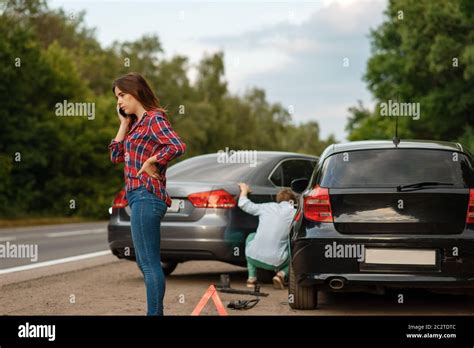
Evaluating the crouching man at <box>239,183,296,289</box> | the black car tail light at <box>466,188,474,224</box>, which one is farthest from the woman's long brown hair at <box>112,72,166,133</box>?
the crouching man at <box>239,183,296,289</box>

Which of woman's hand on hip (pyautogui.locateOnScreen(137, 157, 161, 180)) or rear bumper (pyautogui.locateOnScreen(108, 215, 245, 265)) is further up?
woman's hand on hip (pyautogui.locateOnScreen(137, 157, 161, 180))

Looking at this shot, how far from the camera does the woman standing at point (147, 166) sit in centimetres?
640

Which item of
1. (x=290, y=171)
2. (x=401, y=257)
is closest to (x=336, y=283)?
(x=401, y=257)

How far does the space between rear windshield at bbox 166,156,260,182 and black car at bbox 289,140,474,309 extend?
284 cm

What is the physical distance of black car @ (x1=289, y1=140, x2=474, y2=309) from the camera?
753 cm

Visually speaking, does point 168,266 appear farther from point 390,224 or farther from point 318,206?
point 390,224

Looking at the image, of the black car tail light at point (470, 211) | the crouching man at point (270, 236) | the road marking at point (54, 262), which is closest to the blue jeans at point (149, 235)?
the black car tail light at point (470, 211)

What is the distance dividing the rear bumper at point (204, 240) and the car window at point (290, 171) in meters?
1.14

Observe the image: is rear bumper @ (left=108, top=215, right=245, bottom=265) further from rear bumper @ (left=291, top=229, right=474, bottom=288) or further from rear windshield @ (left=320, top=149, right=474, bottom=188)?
rear bumper @ (left=291, top=229, right=474, bottom=288)

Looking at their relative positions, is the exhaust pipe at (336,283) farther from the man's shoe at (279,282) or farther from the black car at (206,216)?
the black car at (206,216)

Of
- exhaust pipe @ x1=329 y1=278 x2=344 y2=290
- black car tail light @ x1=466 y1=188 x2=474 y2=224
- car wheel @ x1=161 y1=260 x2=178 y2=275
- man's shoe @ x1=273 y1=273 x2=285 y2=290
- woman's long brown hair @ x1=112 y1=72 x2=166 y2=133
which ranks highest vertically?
woman's long brown hair @ x1=112 y1=72 x2=166 y2=133

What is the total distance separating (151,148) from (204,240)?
3.71 metres
